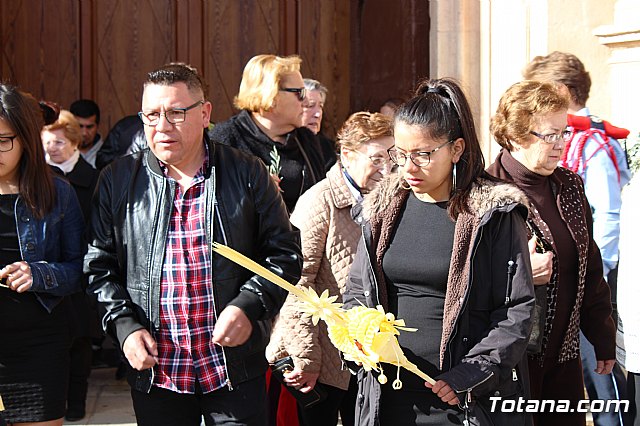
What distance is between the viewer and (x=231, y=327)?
3369 mm

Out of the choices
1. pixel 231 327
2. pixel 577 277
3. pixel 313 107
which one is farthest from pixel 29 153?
pixel 313 107

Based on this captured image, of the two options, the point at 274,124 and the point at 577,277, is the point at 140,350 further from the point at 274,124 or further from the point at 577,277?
the point at 274,124

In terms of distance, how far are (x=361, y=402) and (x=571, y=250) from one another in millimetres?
1110

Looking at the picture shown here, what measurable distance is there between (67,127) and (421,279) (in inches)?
154

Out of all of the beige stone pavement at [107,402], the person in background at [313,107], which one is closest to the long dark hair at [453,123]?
the person in background at [313,107]

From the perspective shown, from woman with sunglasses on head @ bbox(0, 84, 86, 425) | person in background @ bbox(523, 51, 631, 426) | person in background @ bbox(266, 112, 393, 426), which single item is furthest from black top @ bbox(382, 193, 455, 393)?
person in background @ bbox(523, 51, 631, 426)

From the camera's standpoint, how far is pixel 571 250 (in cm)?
393

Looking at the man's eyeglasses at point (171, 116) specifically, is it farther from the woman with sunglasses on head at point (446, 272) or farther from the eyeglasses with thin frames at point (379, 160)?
the eyeglasses with thin frames at point (379, 160)

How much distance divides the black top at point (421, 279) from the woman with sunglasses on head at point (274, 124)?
190 centimetres

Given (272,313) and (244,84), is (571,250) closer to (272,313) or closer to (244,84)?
(272,313)

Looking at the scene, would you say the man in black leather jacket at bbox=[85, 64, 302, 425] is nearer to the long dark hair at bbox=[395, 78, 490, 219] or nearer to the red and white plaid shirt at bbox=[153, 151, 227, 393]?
the red and white plaid shirt at bbox=[153, 151, 227, 393]

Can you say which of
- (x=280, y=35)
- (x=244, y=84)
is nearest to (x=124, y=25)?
(x=280, y=35)

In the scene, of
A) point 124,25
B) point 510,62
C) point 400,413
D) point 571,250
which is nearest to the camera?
point 400,413

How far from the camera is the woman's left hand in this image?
3.80 meters
